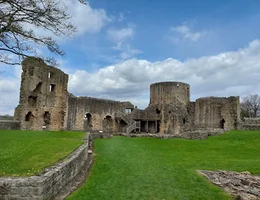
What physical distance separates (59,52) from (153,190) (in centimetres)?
641

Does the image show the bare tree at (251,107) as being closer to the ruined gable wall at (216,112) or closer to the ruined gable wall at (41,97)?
the ruined gable wall at (216,112)

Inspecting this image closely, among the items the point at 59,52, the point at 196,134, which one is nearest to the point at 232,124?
the point at 196,134

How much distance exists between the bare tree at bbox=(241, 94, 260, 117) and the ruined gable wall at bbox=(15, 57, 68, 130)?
49.4 meters

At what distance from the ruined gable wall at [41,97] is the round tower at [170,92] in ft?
54.1

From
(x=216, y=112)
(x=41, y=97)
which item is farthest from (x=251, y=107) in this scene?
(x=41, y=97)

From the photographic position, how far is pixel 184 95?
42281 millimetres

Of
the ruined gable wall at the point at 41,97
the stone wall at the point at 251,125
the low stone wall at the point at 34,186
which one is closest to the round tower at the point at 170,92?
the stone wall at the point at 251,125

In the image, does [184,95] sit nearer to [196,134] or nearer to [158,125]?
[158,125]

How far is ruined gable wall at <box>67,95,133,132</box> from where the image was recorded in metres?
34.2

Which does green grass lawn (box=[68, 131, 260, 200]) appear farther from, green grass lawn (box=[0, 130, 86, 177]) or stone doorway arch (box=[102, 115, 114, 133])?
stone doorway arch (box=[102, 115, 114, 133])

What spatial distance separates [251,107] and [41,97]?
185 ft

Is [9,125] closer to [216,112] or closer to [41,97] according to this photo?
[41,97]

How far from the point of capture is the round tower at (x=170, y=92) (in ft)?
137

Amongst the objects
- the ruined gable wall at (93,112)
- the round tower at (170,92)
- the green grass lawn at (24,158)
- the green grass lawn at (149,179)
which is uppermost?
the round tower at (170,92)
